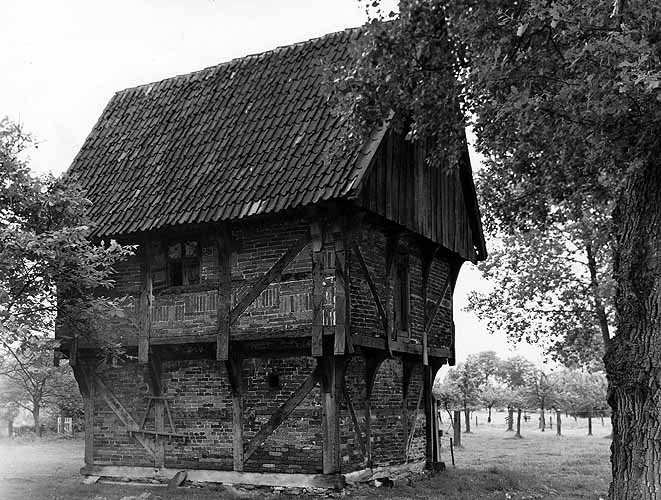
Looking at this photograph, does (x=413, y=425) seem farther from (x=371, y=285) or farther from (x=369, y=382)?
(x=371, y=285)

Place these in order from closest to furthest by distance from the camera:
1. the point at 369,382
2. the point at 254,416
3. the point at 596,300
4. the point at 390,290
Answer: the point at 254,416 → the point at 369,382 → the point at 390,290 → the point at 596,300

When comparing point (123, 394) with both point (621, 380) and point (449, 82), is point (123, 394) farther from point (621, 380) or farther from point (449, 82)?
point (621, 380)

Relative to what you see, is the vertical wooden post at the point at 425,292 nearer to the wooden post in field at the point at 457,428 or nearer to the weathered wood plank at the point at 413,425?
the weathered wood plank at the point at 413,425

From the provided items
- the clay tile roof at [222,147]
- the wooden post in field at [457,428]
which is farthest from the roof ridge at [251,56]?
A: the wooden post in field at [457,428]

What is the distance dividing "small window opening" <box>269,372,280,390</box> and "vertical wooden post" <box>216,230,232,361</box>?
900mm

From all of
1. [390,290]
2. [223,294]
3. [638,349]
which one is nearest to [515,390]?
[390,290]

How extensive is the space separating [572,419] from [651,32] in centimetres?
6476

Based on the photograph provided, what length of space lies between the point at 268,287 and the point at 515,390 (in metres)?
39.8

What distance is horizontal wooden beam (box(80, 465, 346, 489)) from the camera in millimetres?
13641

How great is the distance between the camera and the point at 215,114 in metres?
17.3

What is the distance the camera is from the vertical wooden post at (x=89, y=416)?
16875 mm

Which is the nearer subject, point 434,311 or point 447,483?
point 447,483

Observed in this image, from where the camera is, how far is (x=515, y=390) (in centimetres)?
5097

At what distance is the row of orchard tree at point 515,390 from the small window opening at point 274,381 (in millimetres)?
18181
